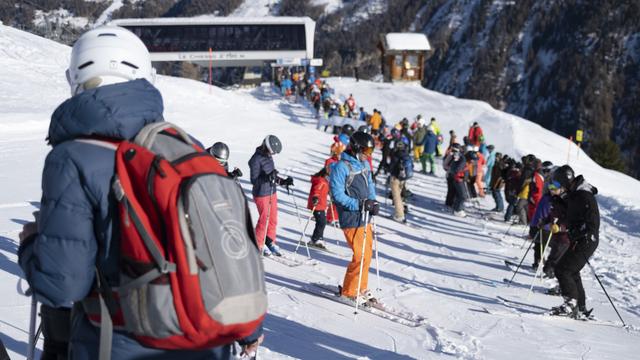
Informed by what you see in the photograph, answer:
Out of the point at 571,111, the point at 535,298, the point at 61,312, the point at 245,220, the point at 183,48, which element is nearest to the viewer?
the point at 245,220

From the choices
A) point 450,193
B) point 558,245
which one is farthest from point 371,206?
point 450,193

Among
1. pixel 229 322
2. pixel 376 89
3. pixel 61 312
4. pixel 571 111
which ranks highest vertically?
pixel 229 322

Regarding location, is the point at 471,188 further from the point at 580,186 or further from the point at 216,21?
the point at 216,21

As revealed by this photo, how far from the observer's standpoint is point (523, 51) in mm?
129125

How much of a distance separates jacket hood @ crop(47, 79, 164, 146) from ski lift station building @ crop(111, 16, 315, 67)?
40.9 metres

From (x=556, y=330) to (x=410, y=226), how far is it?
18.3 feet

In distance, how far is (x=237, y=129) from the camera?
70.3 ft

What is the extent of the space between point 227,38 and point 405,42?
42.6ft

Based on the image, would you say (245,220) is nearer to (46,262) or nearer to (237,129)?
(46,262)

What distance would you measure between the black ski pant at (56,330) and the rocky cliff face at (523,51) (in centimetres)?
8941

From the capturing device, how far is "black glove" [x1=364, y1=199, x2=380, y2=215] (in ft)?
18.7

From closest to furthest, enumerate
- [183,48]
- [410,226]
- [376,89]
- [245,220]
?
[245,220] < [410,226] < [376,89] < [183,48]

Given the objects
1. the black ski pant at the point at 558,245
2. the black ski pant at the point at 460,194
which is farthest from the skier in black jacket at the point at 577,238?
the black ski pant at the point at 460,194

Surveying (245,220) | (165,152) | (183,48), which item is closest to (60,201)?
(165,152)
